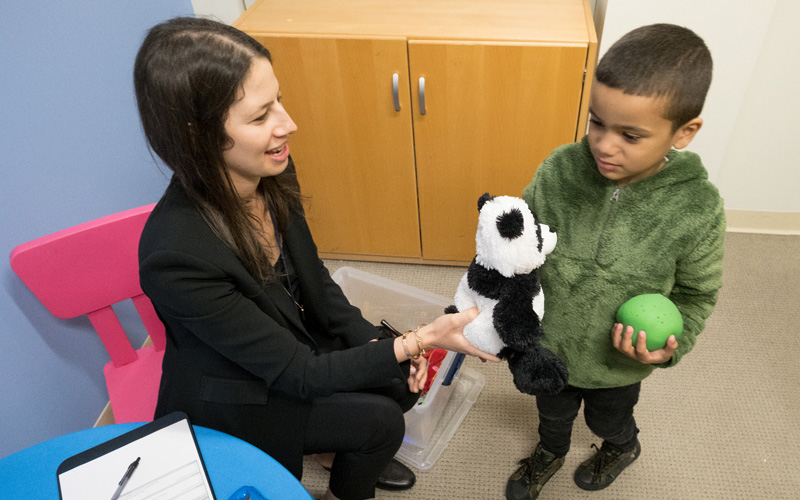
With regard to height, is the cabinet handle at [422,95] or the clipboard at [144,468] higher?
the cabinet handle at [422,95]

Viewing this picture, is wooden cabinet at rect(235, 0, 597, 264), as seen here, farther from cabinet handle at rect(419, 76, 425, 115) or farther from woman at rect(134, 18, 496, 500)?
woman at rect(134, 18, 496, 500)

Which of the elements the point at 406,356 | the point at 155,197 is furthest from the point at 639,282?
the point at 155,197

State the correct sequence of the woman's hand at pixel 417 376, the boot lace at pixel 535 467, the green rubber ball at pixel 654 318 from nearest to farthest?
the green rubber ball at pixel 654 318 < the woman's hand at pixel 417 376 < the boot lace at pixel 535 467

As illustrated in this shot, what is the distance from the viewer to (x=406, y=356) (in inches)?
44.9

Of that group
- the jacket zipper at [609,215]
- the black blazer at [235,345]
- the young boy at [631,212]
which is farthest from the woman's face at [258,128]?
the jacket zipper at [609,215]

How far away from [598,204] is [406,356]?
19.4 inches

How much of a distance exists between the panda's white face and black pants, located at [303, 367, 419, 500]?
522 millimetres

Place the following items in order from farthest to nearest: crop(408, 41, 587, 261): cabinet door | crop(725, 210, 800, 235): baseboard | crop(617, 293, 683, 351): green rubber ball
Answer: crop(725, 210, 800, 235): baseboard < crop(408, 41, 587, 261): cabinet door < crop(617, 293, 683, 351): green rubber ball

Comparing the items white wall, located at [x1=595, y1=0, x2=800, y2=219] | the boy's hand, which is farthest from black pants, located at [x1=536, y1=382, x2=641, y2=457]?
white wall, located at [x1=595, y1=0, x2=800, y2=219]

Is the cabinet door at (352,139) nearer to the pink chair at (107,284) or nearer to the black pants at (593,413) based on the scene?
the pink chair at (107,284)

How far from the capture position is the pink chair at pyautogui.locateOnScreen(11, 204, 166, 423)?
47.3 inches

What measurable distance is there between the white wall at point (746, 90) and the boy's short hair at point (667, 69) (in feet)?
2.97

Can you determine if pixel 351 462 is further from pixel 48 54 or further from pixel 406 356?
pixel 48 54

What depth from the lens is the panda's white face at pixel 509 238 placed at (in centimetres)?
Result: 82
